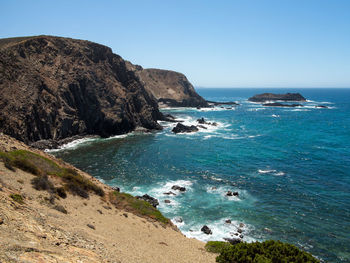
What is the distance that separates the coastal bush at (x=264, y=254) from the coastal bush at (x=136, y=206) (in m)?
10.4

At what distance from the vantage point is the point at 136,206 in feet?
93.1

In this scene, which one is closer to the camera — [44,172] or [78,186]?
[78,186]

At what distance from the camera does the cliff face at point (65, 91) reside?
2375 inches

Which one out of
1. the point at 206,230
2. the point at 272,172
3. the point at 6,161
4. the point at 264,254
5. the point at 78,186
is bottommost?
the point at 206,230

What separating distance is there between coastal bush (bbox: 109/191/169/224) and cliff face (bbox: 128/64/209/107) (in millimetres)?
132858

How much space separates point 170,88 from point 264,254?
166m

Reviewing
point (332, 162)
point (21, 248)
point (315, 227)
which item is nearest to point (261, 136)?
point (332, 162)

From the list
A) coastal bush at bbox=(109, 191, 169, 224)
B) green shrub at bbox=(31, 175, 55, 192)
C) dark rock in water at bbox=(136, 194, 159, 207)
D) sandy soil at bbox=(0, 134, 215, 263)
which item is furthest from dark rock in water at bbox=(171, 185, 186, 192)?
green shrub at bbox=(31, 175, 55, 192)

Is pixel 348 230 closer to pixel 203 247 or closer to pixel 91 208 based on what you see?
pixel 203 247

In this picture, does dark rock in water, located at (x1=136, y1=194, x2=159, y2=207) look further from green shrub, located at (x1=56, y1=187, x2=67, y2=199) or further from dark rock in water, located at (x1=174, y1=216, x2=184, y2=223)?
green shrub, located at (x1=56, y1=187, x2=67, y2=199)

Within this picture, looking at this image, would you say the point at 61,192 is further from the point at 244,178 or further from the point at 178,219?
the point at 244,178

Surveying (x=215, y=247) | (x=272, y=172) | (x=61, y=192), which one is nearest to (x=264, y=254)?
(x=215, y=247)

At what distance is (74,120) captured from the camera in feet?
237

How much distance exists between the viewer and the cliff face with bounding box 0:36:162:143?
6031cm
